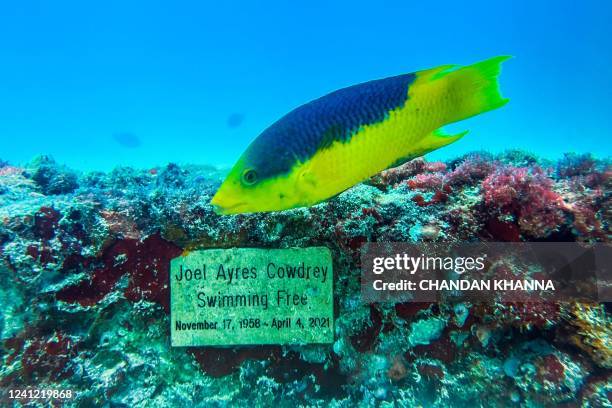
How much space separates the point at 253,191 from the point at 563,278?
273 cm

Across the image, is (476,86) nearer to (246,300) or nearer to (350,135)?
(350,135)

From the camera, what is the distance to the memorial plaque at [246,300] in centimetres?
311

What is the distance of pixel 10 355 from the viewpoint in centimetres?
298

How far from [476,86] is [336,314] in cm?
227

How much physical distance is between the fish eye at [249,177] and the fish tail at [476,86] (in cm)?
108

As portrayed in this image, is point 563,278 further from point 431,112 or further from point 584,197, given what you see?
point 431,112

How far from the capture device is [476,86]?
1.76 m

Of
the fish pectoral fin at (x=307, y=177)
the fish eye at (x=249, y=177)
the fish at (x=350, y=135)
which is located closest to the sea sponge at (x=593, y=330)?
the fish at (x=350, y=135)

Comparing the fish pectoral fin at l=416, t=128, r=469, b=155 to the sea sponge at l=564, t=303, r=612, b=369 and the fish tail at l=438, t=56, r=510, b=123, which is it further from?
the sea sponge at l=564, t=303, r=612, b=369

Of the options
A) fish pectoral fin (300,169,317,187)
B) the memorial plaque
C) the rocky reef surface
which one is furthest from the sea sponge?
fish pectoral fin (300,169,317,187)

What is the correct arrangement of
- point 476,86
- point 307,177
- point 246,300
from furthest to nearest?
point 246,300 → point 476,86 → point 307,177

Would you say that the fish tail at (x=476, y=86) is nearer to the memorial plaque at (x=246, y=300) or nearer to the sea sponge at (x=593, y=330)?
the memorial plaque at (x=246, y=300)
